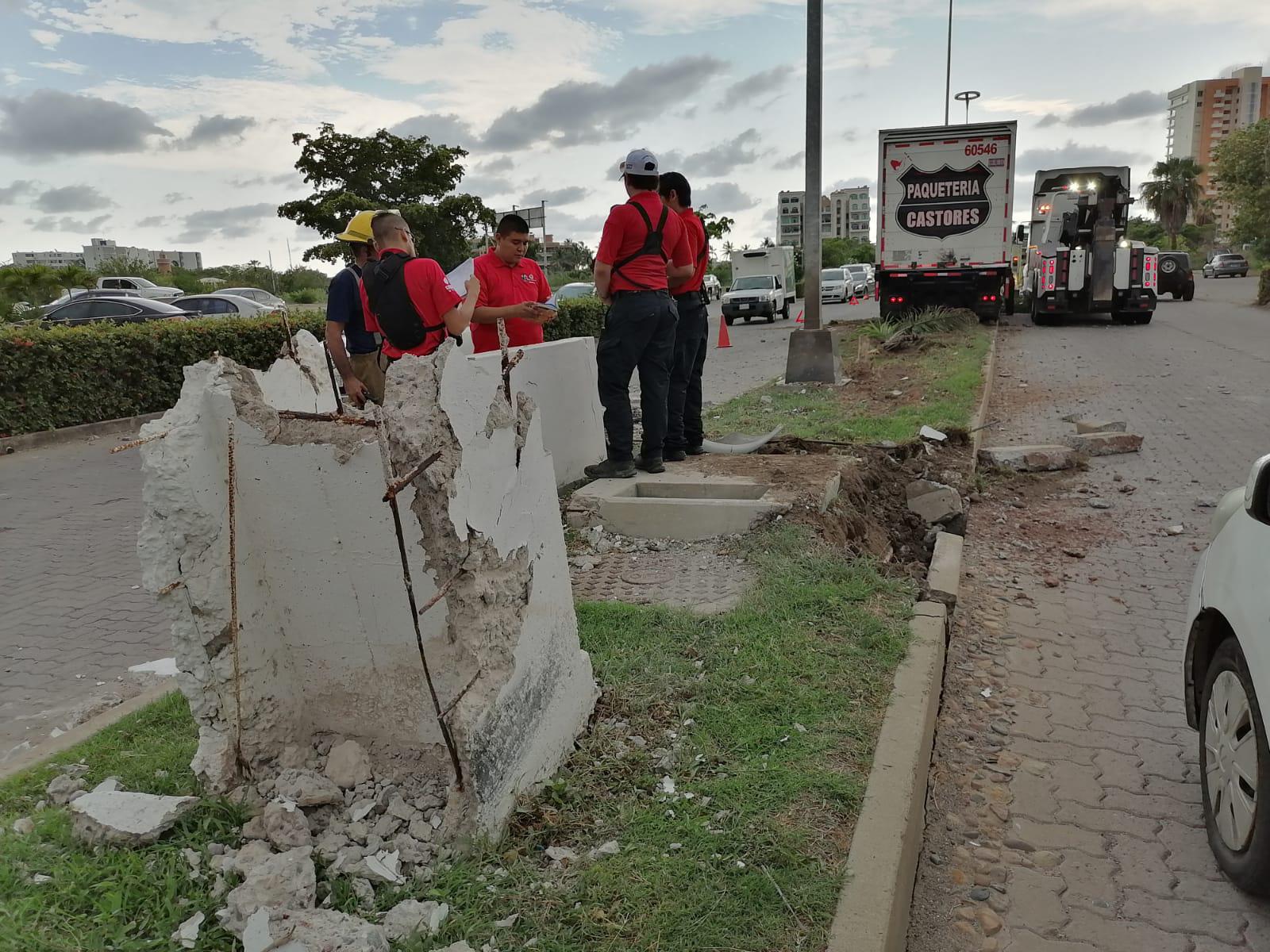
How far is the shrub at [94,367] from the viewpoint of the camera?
1082 cm

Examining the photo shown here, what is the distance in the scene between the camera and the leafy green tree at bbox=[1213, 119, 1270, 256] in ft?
140

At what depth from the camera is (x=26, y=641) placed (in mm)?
4812

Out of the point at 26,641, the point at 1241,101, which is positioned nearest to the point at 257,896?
the point at 26,641

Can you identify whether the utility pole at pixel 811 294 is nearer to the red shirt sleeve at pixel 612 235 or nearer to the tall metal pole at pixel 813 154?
the tall metal pole at pixel 813 154

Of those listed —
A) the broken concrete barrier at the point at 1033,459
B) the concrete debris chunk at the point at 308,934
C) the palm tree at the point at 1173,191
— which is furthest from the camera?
the palm tree at the point at 1173,191

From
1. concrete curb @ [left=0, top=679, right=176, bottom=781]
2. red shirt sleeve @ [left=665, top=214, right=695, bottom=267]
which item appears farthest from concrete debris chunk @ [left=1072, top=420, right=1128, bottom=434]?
concrete curb @ [left=0, top=679, right=176, bottom=781]

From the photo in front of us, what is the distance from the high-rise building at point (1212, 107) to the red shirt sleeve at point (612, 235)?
139472mm

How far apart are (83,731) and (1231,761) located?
3.91 m

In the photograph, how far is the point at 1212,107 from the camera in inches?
4975

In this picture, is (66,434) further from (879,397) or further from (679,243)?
(879,397)

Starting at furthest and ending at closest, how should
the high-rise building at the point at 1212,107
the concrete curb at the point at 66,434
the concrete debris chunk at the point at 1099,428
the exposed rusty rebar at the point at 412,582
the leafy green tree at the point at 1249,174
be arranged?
1. the high-rise building at the point at 1212,107
2. the leafy green tree at the point at 1249,174
3. the concrete curb at the point at 66,434
4. the concrete debris chunk at the point at 1099,428
5. the exposed rusty rebar at the point at 412,582

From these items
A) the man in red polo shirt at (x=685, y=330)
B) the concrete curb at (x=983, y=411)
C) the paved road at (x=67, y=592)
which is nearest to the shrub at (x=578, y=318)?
Answer: the concrete curb at (x=983, y=411)

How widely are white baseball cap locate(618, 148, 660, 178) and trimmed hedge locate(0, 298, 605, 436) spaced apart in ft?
14.7

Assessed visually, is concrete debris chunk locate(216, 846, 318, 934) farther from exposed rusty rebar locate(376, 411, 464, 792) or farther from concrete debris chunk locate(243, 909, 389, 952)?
exposed rusty rebar locate(376, 411, 464, 792)
